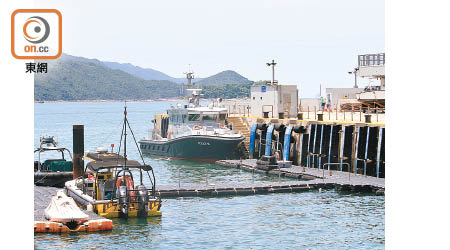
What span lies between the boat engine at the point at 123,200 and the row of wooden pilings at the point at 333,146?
14158 mm

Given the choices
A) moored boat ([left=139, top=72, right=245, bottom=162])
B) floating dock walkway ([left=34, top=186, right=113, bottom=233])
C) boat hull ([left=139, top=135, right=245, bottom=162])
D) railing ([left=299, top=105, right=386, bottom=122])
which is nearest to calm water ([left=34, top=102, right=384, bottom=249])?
floating dock walkway ([left=34, top=186, right=113, bottom=233])

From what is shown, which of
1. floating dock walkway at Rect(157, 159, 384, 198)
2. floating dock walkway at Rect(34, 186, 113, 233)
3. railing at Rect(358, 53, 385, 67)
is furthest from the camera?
railing at Rect(358, 53, 385, 67)

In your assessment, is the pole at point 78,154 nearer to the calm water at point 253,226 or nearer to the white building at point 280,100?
the calm water at point 253,226

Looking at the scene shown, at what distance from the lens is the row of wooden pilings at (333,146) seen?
3697 centimetres

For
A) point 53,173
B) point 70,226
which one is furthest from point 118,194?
point 53,173

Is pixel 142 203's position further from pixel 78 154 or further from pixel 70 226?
pixel 78 154

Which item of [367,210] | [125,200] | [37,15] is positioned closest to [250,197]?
[367,210]

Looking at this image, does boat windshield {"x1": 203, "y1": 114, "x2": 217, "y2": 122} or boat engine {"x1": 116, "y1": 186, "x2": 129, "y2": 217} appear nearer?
boat engine {"x1": 116, "y1": 186, "x2": 129, "y2": 217}

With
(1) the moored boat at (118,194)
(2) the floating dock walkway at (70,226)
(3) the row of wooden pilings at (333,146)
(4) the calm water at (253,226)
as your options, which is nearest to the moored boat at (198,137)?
(3) the row of wooden pilings at (333,146)

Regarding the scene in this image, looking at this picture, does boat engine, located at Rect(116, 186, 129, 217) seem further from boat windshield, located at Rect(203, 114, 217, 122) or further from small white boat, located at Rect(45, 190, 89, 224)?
boat windshield, located at Rect(203, 114, 217, 122)

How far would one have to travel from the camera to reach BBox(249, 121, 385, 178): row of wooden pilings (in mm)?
36969

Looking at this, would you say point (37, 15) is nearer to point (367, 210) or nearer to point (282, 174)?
point (367, 210)

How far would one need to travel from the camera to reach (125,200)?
2547cm

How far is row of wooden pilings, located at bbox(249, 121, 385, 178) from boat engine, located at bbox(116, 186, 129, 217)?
1416 centimetres
